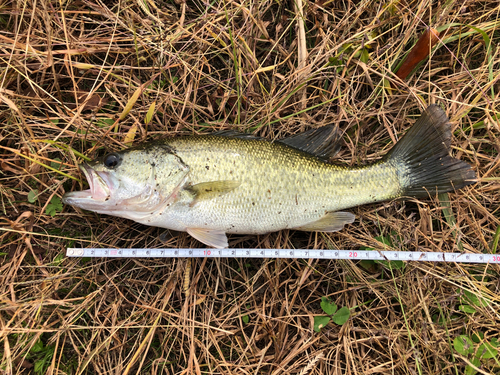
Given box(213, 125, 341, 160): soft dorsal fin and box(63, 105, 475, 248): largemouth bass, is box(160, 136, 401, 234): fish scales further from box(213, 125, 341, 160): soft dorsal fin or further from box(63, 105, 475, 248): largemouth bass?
box(213, 125, 341, 160): soft dorsal fin

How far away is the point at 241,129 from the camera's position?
277 centimetres

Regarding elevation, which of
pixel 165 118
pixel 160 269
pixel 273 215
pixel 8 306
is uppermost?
pixel 165 118

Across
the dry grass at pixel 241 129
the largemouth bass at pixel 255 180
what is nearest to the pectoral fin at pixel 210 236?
the largemouth bass at pixel 255 180

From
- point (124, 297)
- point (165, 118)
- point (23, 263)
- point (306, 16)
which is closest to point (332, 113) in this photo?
point (306, 16)

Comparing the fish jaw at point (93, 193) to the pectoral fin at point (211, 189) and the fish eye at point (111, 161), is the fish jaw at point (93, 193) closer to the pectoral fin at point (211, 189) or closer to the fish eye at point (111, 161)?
the fish eye at point (111, 161)

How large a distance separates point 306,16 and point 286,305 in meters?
2.75

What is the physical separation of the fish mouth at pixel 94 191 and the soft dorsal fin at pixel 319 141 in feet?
5.03

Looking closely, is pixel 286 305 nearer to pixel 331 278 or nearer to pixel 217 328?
pixel 331 278

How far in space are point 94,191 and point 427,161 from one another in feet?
9.25

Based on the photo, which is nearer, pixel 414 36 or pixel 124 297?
pixel 124 297

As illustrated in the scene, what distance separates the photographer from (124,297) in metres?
2.58

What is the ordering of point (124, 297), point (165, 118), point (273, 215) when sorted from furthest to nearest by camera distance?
1. point (165, 118)
2. point (124, 297)
3. point (273, 215)

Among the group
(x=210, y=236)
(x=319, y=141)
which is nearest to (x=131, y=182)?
(x=210, y=236)

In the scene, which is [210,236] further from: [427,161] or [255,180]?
[427,161]
